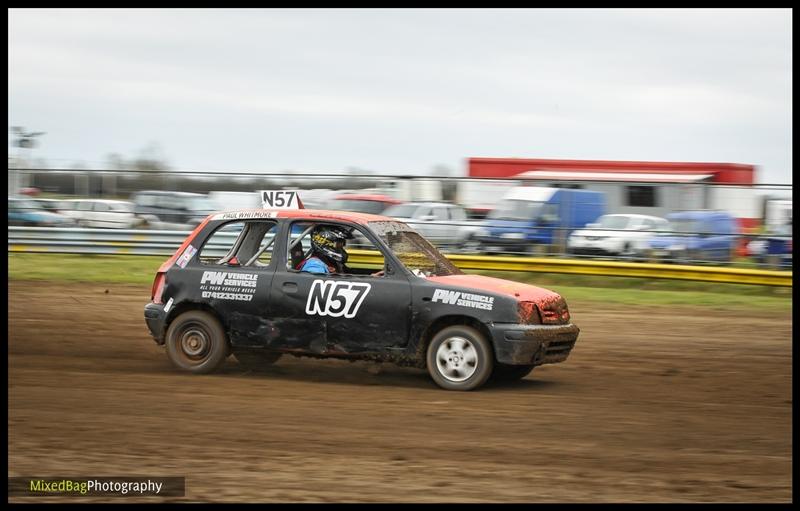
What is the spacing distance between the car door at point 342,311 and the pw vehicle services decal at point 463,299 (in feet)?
0.88

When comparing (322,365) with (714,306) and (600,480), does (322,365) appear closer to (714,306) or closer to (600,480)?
(600,480)

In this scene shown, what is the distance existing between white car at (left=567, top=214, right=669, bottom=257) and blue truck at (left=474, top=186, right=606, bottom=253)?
0.72 ft

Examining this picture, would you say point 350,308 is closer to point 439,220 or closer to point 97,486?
point 97,486

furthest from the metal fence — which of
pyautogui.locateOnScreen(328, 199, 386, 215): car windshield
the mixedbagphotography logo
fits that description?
the mixedbagphotography logo

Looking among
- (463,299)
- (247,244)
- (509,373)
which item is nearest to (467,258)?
(509,373)

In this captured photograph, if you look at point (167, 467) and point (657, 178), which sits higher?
point (657, 178)

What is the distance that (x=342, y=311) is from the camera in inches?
348

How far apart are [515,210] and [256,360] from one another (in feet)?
31.9

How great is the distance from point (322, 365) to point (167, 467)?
4200mm

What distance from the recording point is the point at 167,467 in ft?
19.7

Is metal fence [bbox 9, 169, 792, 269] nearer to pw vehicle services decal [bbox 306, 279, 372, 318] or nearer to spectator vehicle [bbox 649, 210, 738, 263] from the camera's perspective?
spectator vehicle [bbox 649, 210, 738, 263]

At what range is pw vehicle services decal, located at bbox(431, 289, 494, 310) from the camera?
338 inches
